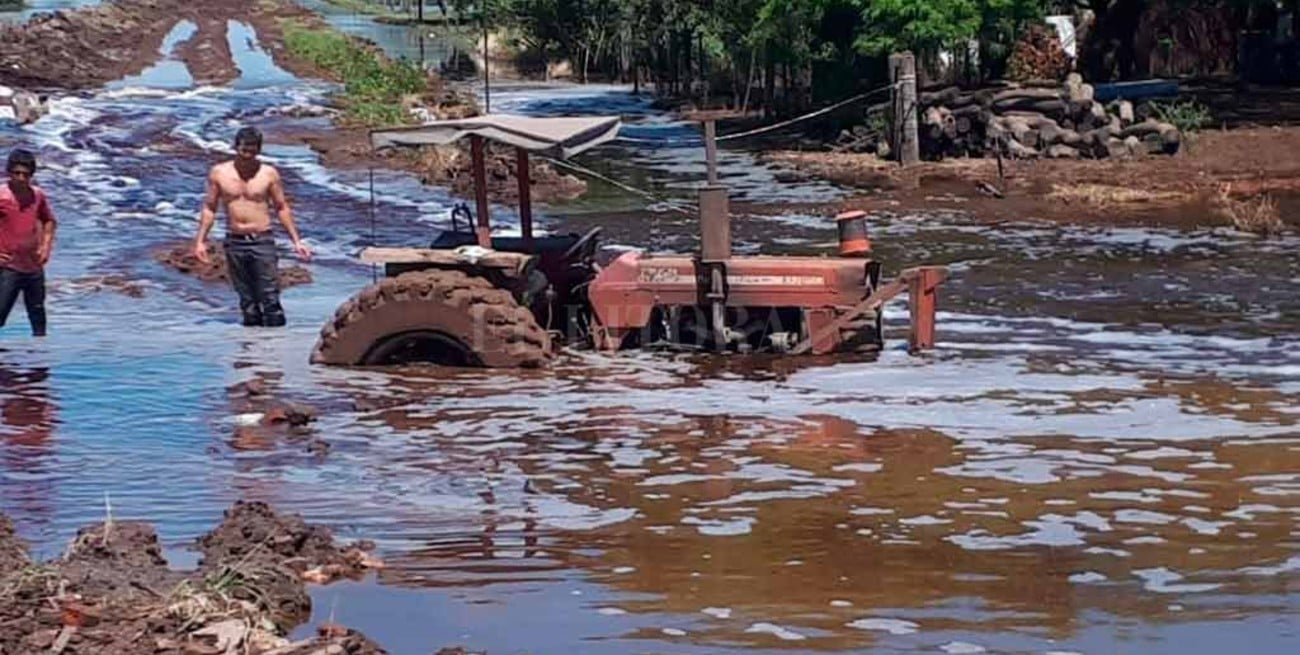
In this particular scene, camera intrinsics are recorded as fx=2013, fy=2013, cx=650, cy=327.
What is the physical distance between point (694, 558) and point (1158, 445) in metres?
3.68

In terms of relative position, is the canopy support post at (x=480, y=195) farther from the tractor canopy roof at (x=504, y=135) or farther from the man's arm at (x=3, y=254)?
the man's arm at (x=3, y=254)

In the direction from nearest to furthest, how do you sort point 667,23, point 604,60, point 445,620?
point 445,620 < point 667,23 < point 604,60

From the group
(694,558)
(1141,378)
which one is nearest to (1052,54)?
(1141,378)

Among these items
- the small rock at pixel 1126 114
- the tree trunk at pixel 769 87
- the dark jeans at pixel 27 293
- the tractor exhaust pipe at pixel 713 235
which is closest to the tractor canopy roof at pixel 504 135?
the tractor exhaust pipe at pixel 713 235

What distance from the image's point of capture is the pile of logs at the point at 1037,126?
29.5 m

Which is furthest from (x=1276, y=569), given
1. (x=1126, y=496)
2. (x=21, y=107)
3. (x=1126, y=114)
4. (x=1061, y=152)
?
(x=21, y=107)

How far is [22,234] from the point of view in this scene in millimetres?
15367

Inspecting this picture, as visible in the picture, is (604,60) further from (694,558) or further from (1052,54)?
(694,558)

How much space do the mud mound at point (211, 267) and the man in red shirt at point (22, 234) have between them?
358 cm

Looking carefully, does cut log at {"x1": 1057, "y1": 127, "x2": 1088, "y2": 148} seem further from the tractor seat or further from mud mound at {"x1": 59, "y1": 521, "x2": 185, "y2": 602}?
mud mound at {"x1": 59, "y1": 521, "x2": 185, "y2": 602}

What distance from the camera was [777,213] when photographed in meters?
25.7

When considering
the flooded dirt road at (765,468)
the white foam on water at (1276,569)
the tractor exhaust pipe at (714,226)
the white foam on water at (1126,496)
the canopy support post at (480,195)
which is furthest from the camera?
the tractor exhaust pipe at (714,226)

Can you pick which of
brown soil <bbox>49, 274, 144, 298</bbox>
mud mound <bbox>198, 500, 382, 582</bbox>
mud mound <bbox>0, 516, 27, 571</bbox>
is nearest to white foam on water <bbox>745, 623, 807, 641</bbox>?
mud mound <bbox>198, 500, 382, 582</bbox>

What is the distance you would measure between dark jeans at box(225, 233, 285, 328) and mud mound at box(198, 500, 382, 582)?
271 inches
